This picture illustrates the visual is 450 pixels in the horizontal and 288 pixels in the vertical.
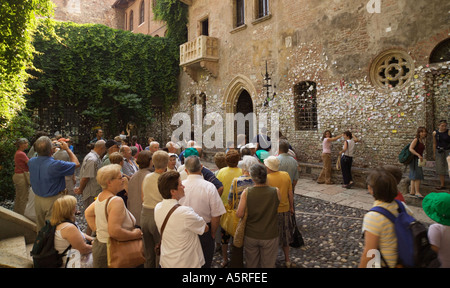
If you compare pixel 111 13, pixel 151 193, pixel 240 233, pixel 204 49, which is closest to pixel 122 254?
pixel 151 193

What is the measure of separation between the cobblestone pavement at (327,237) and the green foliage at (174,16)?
13.6 m

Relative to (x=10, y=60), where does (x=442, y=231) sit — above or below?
below

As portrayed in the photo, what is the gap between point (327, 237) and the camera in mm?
4625

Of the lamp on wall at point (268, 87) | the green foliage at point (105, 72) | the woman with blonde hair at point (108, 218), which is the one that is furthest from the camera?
the green foliage at point (105, 72)

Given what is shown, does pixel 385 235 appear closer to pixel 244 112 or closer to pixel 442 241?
pixel 442 241

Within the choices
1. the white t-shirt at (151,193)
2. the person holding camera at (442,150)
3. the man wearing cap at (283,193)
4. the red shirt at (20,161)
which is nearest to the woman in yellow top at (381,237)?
the man wearing cap at (283,193)

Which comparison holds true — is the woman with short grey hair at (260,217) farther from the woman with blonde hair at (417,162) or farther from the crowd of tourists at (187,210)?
the woman with blonde hair at (417,162)

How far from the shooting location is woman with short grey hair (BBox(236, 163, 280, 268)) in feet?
9.37

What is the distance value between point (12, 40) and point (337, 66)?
8.90m

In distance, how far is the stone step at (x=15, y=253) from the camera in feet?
10.4

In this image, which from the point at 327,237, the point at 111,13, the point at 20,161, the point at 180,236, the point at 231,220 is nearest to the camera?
the point at 180,236

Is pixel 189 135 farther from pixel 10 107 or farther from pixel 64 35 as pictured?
pixel 10 107

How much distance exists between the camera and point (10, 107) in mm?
6125

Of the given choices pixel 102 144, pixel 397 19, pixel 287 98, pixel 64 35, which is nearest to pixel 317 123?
pixel 287 98
